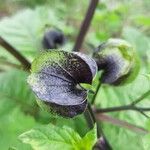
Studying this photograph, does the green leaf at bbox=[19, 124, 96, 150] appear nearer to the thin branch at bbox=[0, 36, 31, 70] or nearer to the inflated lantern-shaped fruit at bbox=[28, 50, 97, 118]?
the inflated lantern-shaped fruit at bbox=[28, 50, 97, 118]

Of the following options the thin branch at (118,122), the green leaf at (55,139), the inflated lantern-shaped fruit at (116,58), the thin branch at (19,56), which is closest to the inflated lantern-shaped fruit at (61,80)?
the green leaf at (55,139)

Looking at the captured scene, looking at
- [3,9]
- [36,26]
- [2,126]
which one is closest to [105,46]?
[2,126]

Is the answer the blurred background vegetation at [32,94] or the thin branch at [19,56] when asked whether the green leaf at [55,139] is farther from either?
the thin branch at [19,56]

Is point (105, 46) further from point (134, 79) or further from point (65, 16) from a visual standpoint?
point (65, 16)

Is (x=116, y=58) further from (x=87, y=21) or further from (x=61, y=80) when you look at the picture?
(x=87, y=21)

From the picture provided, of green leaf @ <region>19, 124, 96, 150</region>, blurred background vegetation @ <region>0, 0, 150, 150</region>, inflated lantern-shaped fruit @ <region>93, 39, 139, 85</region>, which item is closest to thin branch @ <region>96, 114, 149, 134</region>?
blurred background vegetation @ <region>0, 0, 150, 150</region>
